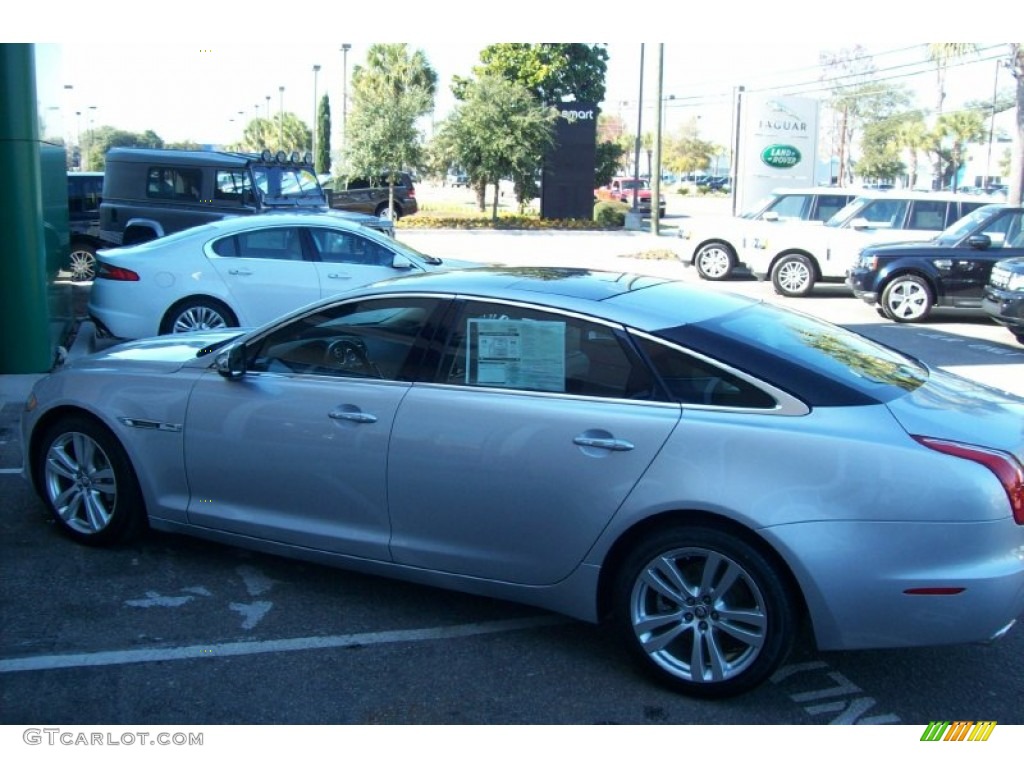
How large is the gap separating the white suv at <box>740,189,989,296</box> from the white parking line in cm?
1403

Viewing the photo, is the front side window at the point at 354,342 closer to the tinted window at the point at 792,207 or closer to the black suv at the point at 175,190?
the black suv at the point at 175,190

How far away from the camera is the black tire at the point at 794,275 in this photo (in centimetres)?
1762

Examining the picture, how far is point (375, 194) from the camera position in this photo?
115 ft

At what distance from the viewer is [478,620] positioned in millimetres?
4727

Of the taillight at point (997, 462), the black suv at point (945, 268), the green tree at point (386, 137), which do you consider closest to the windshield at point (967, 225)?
the black suv at point (945, 268)

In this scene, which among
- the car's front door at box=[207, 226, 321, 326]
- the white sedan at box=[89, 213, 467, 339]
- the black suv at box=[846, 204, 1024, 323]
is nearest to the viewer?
the white sedan at box=[89, 213, 467, 339]

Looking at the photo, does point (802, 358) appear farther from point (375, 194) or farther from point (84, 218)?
point (375, 194)

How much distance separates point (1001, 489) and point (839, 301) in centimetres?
1430

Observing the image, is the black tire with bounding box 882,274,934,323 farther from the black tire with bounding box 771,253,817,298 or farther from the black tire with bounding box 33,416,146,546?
the black tire with bounding box 33,416,146,546

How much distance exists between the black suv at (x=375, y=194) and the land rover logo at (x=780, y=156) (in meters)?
12.5

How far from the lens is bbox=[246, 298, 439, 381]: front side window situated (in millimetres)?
4637

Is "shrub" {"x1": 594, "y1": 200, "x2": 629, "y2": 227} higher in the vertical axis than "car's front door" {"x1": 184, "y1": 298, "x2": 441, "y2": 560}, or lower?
higher

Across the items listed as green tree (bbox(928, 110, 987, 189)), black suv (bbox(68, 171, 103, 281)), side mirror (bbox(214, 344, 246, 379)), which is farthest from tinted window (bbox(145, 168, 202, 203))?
green tree (bbox(928, 110, 987, 189))

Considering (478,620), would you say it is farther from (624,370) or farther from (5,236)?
(5,236)
